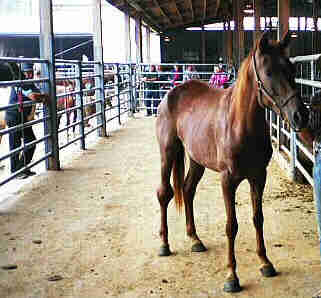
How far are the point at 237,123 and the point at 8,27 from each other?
24.8 metres

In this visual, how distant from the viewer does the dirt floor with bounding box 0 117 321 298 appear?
308 centimetres

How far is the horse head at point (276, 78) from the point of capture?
2596 mm

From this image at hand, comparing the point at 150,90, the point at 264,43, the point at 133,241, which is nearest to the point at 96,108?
the point at 150,90

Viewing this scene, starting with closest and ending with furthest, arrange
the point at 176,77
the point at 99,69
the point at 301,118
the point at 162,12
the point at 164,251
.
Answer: the point at 301,118
the point at 164,251
the point at 99,69
the point at 176,77
the point at 162,12

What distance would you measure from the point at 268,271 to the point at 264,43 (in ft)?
4.59

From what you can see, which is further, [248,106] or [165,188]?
[165,188]

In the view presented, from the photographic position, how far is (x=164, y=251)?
3588 millimetres

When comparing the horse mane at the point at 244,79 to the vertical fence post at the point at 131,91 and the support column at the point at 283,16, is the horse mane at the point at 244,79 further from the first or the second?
the vertical fence post at the point at 131,91

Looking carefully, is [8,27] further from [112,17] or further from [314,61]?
[314,61]

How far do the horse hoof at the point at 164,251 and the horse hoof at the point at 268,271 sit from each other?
2.30 ft

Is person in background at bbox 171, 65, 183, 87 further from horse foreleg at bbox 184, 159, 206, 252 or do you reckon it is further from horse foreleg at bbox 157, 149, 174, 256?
horse foreleg at bbox 157, 149, 174, 256

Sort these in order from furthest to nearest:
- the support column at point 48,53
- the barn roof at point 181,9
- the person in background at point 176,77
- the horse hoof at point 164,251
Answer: the barn roof at point 181,9
the person in background at point 176,77
the support column at point 48,53
the horse hoof at point 164,251

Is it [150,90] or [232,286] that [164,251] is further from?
[150,90]

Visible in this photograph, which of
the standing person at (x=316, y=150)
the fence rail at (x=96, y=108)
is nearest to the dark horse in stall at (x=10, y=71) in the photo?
the fence rail at (x=96, y=108)
